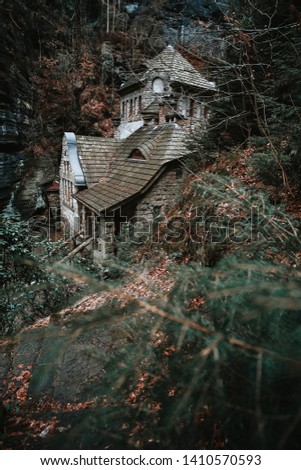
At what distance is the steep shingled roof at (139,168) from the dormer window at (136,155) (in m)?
0.16

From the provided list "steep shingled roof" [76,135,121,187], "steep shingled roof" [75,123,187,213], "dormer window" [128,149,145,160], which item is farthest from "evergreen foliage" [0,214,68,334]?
"steep shingled roof" [76,135,121,187]

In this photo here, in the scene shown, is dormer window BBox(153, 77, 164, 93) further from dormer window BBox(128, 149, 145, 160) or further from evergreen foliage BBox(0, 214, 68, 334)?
evergreen foliage BBox(0, 214, 68, 334)

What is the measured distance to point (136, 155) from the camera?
40.4 ft

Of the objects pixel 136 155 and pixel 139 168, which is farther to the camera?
pixel 136 155

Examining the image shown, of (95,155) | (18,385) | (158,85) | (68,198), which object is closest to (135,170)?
(95,155)

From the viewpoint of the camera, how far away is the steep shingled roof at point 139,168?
10383mm

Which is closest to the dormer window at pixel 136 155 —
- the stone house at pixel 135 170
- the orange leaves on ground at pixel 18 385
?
the stone house at pixel 135 170

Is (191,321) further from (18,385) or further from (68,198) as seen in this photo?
(68,198)

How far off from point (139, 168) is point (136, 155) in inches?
52.2

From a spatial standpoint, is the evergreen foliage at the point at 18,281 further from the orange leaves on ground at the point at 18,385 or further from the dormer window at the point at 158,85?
the dormer window at the point at 158,85

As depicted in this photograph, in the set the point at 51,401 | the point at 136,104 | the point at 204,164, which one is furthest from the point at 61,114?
the point at 51,401

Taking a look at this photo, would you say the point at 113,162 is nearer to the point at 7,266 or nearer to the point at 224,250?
the point at 7,266
